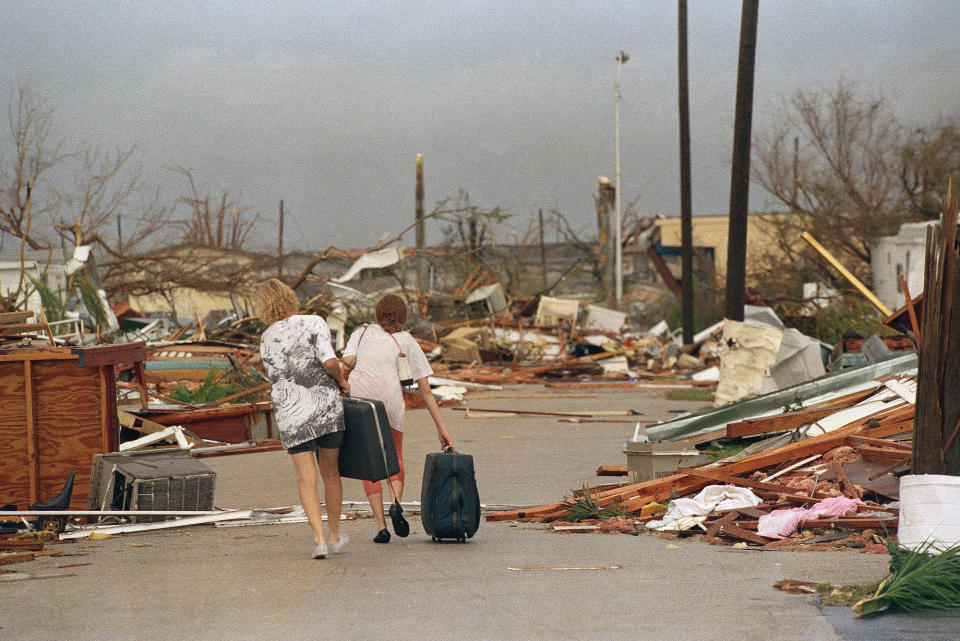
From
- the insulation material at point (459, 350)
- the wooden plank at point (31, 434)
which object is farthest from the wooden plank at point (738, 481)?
the insulation material at point (459, 350)

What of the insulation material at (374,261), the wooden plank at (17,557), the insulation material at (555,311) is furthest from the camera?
the insulation material at (555,311)

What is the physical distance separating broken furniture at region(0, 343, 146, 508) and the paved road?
115cm

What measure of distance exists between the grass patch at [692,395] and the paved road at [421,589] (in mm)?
12940

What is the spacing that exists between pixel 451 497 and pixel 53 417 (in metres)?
3.48

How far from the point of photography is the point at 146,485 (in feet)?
28.9

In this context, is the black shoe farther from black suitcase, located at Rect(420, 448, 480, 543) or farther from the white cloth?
the white cloth

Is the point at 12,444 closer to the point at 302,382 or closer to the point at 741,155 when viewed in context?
the point at 302,382

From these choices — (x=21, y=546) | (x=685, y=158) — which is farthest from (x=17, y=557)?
(x=685, y=158)

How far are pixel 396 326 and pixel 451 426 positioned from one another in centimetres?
907

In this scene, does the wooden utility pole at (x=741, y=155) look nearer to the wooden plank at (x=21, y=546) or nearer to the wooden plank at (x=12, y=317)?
the wooden plank at (x=12, y=317)

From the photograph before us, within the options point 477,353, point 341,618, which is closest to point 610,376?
point 477,353

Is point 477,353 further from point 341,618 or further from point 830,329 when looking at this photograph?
point 341,618

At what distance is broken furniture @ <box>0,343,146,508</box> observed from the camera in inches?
360

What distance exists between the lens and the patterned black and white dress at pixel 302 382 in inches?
297
